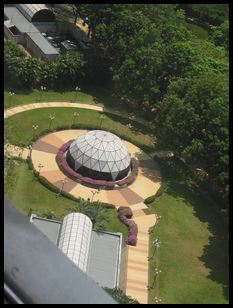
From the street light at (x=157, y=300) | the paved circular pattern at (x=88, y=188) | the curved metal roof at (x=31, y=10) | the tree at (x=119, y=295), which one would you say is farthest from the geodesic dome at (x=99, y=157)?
the curved metal roof at (x=31, y=10)

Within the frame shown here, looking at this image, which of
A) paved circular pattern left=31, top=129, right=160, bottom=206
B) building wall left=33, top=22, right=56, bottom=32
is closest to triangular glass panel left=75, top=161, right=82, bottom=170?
paved circular pattern left=31, top=129, right=160, bottom=206

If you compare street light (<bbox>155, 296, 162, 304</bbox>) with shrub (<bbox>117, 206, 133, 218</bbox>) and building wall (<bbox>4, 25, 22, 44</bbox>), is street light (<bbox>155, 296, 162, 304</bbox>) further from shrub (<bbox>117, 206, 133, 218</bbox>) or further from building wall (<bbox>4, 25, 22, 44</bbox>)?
building wall (<bbox>4, 25, 22, 44</bbox>)

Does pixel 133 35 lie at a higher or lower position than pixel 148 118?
higher

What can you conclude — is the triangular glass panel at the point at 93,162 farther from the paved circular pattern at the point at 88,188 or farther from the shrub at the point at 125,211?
the shrub at the point at 125,211

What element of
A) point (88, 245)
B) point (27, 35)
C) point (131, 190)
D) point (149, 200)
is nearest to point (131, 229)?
point (149, 200)

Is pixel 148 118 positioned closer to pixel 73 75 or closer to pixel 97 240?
pixel 73 75

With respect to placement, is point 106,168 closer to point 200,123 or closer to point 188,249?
point 200,123
